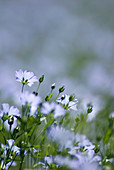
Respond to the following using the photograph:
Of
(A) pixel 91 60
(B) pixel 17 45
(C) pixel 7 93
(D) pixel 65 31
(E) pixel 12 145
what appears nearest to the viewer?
(E) pixel 12 145

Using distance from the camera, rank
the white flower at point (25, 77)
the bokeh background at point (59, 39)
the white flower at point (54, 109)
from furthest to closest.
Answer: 1. the bokeh background at point (59, 39)
2. the white flower at point (25, 77)
3. the white flower at point (54, 109)

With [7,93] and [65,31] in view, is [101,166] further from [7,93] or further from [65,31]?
[65,31]

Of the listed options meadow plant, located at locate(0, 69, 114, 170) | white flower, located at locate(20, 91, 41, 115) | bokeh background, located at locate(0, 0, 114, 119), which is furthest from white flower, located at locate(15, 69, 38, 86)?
bokeh background, located at locate(0, 0, 114, 119)

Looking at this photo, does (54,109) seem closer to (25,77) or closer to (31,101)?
(31,101)

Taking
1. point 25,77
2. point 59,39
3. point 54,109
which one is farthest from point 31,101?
point 59,39

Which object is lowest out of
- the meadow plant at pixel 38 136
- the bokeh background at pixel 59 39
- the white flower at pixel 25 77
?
the meadow plant at pixel 38 136

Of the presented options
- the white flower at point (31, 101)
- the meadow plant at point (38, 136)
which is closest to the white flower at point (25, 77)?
the meadow plant at point (38, 136)

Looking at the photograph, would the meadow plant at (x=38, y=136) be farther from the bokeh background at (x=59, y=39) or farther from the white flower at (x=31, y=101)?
the bokeh background at (x=59, y=39)

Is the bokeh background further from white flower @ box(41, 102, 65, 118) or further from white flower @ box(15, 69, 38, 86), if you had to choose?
white flower @ box(41, 102, 65, 118)

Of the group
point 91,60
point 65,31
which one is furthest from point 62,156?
point 65,31
